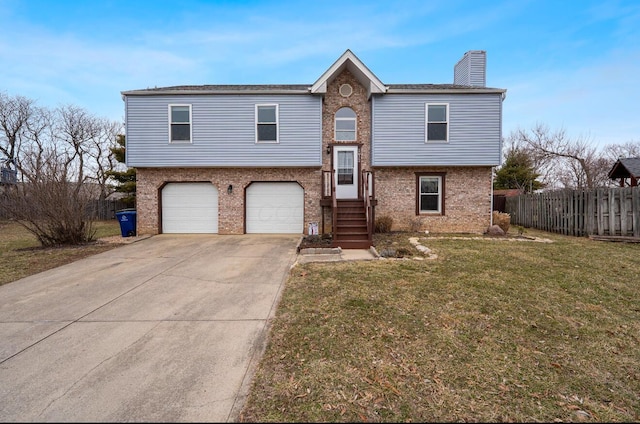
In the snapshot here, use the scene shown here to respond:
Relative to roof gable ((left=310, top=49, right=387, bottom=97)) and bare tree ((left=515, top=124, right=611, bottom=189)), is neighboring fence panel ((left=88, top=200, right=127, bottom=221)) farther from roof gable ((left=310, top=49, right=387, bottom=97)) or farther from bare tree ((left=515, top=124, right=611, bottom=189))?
bare tree ((left=515, top=124, right=611, bottom=189))

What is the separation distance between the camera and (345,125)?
1227cm

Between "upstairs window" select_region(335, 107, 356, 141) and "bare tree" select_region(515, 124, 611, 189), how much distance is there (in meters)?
21.4

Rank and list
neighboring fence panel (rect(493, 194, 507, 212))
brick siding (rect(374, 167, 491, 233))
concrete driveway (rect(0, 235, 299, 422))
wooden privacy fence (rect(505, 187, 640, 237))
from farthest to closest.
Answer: neighboring fence panel (rect(493, 194, 507, 212)) < brick siding (rect(374, 167, 491, 233)) < wooden privacy fence (rect(505, 187, 640, 237)) < concrete driveway (rect(0, 235, 299, 422))

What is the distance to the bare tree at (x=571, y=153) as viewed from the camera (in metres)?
23.6

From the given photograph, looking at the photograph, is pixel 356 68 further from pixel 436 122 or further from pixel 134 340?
pixel 134 340

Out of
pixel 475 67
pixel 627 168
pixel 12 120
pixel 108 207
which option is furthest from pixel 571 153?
pixel 12 120

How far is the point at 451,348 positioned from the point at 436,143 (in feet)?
32.9

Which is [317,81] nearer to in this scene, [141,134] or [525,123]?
[141,134]

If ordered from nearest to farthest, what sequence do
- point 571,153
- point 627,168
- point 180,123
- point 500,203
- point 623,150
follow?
point 180,123 → point 627,168 → point 500,203 → point 571,153 → point 623,150

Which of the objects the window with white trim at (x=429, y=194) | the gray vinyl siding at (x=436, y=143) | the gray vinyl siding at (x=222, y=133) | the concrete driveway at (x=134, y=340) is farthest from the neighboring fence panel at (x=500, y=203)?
the concrete driveway at (x=134, y=340)

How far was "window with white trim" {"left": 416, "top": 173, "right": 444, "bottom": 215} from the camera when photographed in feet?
39.9

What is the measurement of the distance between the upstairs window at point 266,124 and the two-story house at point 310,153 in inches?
2.2

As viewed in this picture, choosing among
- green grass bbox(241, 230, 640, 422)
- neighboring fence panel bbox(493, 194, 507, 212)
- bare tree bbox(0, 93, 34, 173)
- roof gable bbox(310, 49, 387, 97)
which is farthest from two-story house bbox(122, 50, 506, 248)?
bare tree bbox(0, 93, 34, 173)

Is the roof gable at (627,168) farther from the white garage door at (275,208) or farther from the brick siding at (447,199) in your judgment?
the white garage door at (275,208)
